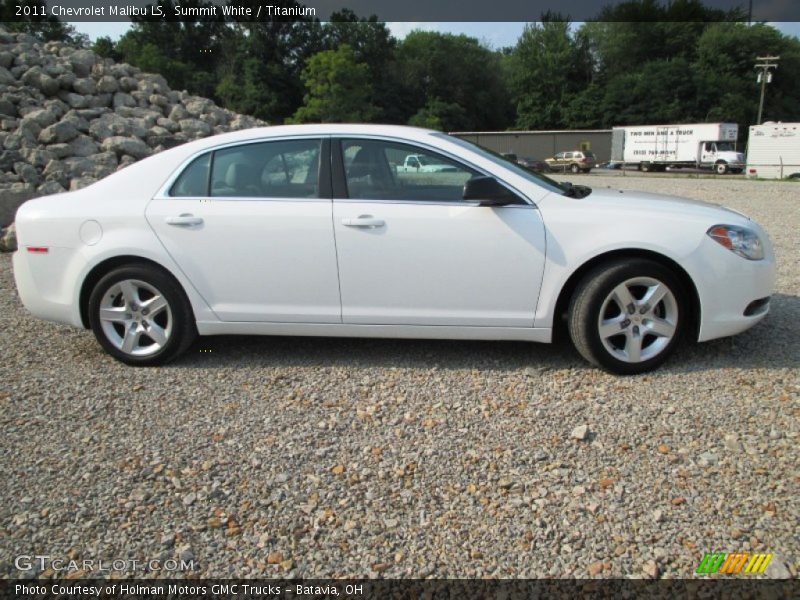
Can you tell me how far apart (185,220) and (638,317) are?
297 centimetres

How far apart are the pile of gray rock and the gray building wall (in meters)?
40.5

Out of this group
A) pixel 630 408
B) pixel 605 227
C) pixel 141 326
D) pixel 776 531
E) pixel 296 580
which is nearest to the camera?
pixel 296 580

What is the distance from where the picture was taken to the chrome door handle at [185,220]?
425 cm

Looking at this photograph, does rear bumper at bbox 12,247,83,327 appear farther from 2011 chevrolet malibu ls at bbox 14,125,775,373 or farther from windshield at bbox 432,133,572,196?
windshield at bbox 432,133,572,196

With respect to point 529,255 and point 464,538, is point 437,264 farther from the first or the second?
point 464,538

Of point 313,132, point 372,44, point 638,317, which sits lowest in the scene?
point 638,317

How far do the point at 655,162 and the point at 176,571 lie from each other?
156 feet

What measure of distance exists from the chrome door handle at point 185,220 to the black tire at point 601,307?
2483 millimetres

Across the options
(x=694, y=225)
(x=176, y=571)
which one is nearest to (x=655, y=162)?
(x=694, y=225)

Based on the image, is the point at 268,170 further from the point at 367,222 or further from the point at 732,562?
the point at 732,562

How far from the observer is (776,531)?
8.45 ft

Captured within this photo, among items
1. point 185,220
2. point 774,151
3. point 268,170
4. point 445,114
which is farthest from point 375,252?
point 445,114

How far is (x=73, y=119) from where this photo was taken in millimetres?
12945
